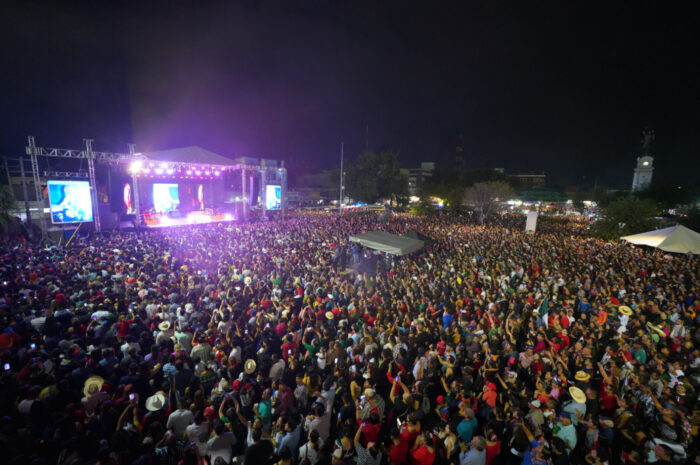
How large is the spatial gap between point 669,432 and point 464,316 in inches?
136

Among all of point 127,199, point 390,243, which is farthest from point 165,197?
point 390,243

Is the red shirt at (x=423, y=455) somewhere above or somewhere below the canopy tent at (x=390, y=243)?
below

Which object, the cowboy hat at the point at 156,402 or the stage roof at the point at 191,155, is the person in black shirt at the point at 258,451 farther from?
the stage roof at the point at 191,155

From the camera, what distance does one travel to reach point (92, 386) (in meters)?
4.03

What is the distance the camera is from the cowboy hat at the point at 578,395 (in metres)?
3.84

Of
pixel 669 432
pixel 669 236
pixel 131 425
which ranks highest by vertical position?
pixel 669 236

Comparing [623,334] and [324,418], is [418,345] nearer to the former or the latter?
[324,418]

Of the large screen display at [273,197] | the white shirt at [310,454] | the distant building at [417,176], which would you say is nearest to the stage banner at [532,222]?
the large screen display at [273,197]

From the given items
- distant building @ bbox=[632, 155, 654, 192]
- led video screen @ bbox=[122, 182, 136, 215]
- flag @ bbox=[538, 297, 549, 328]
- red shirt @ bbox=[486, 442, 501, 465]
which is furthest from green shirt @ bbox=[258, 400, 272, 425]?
distant building @ bbox=[632, 155, 654, 192]

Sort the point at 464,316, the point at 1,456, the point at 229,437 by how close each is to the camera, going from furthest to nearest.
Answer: the point at 464,316
the point at 229,437
the point at 1,456

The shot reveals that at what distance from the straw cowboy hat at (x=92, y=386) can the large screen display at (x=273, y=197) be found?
90.1 ft

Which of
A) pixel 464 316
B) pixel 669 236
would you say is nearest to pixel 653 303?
pixel 464 316

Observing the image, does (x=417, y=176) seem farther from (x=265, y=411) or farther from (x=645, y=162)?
(x=265, y=411)

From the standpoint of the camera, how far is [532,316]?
7156 mm
